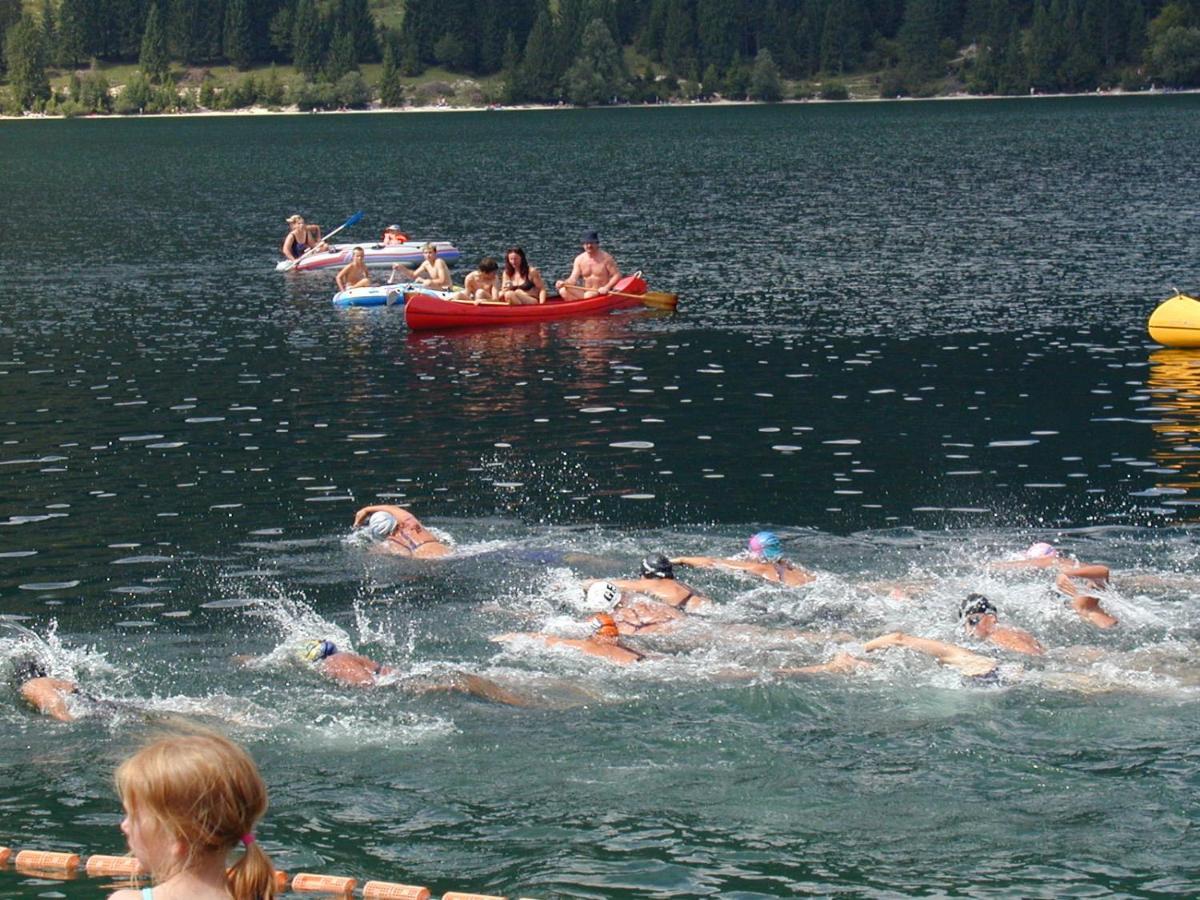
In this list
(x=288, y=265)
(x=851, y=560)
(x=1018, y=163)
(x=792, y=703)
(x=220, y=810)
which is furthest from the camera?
(x=1018, y=163)

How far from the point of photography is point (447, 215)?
7369cm

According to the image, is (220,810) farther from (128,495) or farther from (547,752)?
(128,495)

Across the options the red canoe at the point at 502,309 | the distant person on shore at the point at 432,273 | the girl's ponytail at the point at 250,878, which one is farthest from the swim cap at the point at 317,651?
the distant person on shore at the point at 432,273

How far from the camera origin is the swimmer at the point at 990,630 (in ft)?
57.6

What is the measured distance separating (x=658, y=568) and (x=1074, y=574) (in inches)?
187

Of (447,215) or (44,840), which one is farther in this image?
(447,215)

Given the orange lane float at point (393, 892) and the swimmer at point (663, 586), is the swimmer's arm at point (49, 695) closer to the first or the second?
the swimmer at point (663, 586)

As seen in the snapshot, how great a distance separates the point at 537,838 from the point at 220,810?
26.2ft

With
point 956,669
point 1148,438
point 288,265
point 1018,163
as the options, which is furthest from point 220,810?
point 1018,163

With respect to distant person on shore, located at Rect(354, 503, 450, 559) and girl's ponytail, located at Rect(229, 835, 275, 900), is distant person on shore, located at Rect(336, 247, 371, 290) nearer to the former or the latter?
distant person on shore, located at Rect(354, 503, 450, 559)

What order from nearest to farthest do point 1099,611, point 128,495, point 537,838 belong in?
point 537,838
point 1099,611
point 128,495

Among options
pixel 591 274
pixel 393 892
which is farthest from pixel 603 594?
pixel 591 274

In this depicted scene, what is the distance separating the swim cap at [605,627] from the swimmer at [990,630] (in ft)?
12.1

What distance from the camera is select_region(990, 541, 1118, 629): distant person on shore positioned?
18.5 meters
